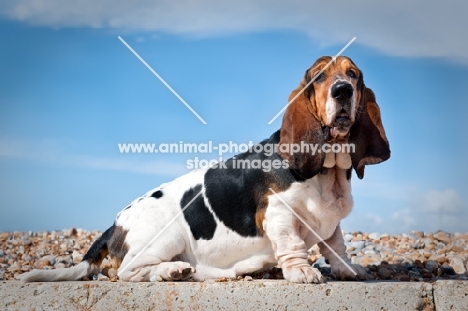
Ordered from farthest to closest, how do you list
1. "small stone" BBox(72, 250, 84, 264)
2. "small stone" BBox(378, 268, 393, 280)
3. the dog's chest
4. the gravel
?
"small stone" BBox(72, 250, 84, 264), the gravel, "small stone" BBox(378, 268, 393, 280), the dog's chest

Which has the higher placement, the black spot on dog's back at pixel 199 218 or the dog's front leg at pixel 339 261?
the black spot on dog's back at pixel 199 218

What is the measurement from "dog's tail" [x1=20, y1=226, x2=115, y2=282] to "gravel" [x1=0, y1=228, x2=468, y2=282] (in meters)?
0.17

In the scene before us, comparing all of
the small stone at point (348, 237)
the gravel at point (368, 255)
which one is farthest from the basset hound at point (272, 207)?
the small stone at point (348, 237)

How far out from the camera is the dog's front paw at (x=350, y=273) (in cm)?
590

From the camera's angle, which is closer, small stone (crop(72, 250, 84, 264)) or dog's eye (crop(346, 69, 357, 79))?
dog's eye (crop(346, 69, 357, 79))

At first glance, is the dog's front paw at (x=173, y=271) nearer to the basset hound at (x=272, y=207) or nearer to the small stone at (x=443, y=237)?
the basset hound at (x=272, y=207)

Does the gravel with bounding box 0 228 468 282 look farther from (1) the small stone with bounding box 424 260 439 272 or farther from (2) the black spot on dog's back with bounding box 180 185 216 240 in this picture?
(2) the black spot on dog's back with bounding box 180 185 216 240

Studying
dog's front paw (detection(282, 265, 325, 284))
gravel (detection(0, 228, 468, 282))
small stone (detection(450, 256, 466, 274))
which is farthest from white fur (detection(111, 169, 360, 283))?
small stone (detection(450, 256, 466, 274))

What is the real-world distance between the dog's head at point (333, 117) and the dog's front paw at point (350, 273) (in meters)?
0.98

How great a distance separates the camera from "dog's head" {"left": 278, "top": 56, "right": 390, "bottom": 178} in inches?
207

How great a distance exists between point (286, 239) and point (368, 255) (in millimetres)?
2845

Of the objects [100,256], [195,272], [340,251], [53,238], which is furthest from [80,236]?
[340,251]

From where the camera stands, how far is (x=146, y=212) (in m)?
6.21

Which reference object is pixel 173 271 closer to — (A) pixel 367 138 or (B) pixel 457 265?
(A) pixel 367 138
